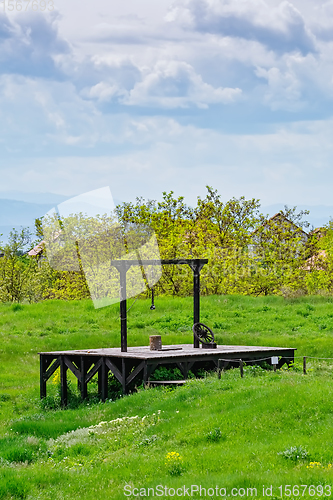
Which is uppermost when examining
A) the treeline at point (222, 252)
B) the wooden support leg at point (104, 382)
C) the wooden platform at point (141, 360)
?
the treeline at point (222, 252)

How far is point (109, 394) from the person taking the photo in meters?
17.2

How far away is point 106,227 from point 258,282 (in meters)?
12.9

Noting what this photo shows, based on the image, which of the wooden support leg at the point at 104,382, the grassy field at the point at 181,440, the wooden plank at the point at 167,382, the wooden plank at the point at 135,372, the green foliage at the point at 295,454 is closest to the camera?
the grassy field at the point at 181,440

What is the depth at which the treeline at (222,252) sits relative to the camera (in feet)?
125

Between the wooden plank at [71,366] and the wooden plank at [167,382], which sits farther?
the wooden plank at [71,366]

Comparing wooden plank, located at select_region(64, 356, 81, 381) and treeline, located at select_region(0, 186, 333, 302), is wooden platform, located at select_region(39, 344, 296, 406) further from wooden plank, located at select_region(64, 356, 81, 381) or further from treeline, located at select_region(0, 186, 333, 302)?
treeline, located at select_region(0, 186, 333, 302)

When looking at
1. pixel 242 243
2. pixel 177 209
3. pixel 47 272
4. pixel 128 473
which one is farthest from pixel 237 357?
pixel 47 272

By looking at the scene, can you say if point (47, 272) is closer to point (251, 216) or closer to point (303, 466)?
point (251, 216)

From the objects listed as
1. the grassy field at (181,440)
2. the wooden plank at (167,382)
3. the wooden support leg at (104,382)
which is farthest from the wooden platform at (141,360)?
the grassy field at (181,440)

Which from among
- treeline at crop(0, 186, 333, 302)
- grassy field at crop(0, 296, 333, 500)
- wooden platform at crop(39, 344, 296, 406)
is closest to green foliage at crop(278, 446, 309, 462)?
grassy field at crop(0, 296, 333, 500)

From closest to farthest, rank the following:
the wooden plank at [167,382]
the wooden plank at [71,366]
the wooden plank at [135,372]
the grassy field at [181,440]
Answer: the grassy field at [181,440], the wooden plank at [167,382], the wooden plank at [135,372], the wooden plank at [71,366]

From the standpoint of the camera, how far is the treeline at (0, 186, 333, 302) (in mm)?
37969

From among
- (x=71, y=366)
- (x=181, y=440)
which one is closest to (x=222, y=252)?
(x=71, y=366)

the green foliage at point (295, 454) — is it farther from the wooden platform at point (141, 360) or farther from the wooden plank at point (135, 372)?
the wooden plank at point (135, 372)
